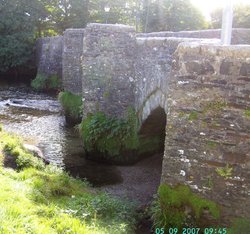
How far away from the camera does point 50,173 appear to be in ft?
30.7

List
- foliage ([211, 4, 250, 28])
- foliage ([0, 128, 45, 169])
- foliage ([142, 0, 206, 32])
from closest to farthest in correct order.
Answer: foliage ([0, 128, 45, 169]) → foliage ([211, 4, 250, 28]) → foliage ([142, 0, 206, 32])

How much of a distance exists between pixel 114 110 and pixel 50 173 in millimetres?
3621

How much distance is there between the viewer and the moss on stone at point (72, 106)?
16.6 metres

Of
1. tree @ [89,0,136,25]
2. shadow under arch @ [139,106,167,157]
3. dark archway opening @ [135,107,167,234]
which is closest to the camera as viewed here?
dark archway opening @ [135,107,167,234]

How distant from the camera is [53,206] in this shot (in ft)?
22.0

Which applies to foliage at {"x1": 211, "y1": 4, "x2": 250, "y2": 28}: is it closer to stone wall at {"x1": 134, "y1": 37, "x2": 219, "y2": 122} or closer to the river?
the river

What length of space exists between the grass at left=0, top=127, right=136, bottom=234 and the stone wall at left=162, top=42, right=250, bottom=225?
1.48 meters

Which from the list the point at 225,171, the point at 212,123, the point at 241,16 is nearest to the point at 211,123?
the point at 212,123

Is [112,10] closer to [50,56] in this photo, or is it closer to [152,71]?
[50,56]

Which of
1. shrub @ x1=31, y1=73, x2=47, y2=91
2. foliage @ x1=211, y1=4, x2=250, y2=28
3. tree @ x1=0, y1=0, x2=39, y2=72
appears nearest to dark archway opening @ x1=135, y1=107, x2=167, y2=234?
foliage @ x1=211, y1=4, x2=250, y2=28

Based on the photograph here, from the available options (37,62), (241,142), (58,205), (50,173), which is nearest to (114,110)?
(50,173)

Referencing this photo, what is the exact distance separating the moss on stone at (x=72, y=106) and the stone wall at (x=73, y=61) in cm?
41

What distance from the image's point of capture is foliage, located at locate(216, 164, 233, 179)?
6391mm

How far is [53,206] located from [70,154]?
19.8 ft
